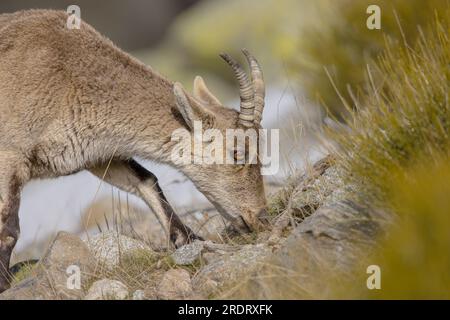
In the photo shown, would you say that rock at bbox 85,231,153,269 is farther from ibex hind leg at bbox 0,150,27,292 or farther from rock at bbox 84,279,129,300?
ibex hind leg at bbox 0,150,27,292

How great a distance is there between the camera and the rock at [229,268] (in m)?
6.36

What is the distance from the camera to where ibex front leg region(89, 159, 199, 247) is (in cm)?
877

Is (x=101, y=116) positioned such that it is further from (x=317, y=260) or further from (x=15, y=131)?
(x=317, y=260)

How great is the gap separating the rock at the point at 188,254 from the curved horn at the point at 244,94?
143cm

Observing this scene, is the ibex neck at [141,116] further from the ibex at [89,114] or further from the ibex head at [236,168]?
the ibex head at [236,168]

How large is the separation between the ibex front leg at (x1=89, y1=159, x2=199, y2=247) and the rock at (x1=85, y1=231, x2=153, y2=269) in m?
0.65

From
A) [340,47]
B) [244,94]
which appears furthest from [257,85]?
[340,47]

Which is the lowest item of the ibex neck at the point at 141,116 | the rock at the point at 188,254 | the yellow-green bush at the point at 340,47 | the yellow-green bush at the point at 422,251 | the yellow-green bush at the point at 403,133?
the yellow-green bush at the point at 422,251

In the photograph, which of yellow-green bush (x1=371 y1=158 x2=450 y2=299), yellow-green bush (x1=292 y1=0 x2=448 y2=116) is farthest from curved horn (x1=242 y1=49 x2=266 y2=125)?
yellow-green bush (x1=292 y1=0 x2=448 y2=116)

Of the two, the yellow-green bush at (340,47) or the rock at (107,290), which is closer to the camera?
the rock at (107,290)

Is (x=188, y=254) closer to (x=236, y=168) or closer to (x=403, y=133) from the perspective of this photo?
(x=236, y=168)

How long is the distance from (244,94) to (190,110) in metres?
0.55

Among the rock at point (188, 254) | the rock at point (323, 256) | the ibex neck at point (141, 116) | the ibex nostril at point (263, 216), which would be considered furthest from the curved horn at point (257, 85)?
the rock at point (323, 256)

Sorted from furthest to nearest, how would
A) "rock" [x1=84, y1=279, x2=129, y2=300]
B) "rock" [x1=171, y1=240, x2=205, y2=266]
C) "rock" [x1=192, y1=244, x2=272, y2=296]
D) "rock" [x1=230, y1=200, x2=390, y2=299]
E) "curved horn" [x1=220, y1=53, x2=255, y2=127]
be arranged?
"curved horn" [x1=220, y1=53, x2=255, y2=127]
"rock" [x1=171, y1=240, x2=205, y2=266]
"rock" [x1=84, y1=279, x2=129, y2=300]
"rock" [x1=192, y1=244, x2=272, y2=296]
"rock" [x1=230, y1=200, x2=390, y2=299]
